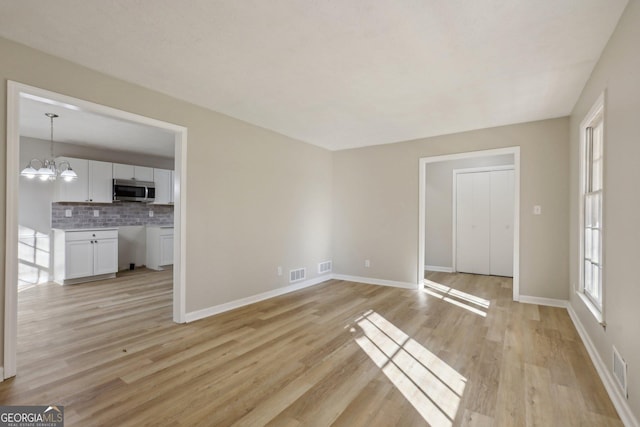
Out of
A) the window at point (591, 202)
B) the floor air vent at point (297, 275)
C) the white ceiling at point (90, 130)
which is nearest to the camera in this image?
the window at point (591, 202)

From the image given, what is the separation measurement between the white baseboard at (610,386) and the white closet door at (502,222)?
122 inches

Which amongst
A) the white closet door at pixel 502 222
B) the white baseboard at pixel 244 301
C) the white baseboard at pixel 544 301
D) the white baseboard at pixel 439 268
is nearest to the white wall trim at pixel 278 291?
the white baseboard at pixel 244 301

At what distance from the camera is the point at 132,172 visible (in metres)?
6.41

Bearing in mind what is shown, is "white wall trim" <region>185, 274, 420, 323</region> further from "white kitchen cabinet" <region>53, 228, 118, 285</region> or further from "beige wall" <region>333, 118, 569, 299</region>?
"white kitchen cabinet" <region>53, 228, 118, 285</region>

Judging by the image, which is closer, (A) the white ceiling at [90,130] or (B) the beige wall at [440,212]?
(A) the white ceiling at [90,130]

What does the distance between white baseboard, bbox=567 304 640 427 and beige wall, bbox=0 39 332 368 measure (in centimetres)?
365

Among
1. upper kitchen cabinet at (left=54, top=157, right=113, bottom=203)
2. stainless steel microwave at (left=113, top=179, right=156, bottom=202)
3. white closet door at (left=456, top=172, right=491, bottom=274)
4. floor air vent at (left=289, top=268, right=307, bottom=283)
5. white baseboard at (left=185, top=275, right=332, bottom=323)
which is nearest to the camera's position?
white baseboard at (left=185, top=275, right=332, bottom=323)

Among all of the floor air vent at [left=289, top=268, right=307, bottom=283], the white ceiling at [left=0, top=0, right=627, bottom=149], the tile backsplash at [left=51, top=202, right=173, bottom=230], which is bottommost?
the floor air vent at [left=289, top=268, right=307, bottom=283]

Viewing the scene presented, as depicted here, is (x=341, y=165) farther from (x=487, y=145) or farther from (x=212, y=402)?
(x=212, y=402)

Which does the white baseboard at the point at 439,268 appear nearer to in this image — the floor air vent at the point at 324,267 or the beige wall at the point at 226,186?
the floor air vent at the point at 324,267

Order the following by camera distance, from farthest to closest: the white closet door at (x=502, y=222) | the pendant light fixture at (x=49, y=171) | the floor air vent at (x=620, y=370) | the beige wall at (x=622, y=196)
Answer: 1. the white closet door at (x=502, y=222)
2. the pendant light fixture at (x=49, y=171)
3. the floor air vent at (x=620, y=370)
4. the beige wall at (x=622, y=196)

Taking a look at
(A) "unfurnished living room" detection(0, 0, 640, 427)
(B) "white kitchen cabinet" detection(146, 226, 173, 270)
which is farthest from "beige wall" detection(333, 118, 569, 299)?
(B) "white kitchen cabinet" detection(146, 226, 173, 270)

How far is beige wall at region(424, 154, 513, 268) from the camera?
661 cm

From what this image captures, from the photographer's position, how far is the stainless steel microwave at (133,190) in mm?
6109
